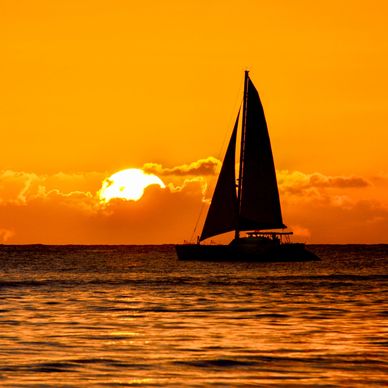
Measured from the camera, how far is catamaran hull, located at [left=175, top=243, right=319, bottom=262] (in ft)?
373

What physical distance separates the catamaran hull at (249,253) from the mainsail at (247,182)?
1.84 m

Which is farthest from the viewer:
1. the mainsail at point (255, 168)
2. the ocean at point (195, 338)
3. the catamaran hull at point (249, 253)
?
the mainsail at point (255, 168)

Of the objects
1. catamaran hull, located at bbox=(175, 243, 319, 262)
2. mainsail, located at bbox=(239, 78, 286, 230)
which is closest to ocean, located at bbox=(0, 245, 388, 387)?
catamaran hull, located at bbox=(175, 243, 319, 262)

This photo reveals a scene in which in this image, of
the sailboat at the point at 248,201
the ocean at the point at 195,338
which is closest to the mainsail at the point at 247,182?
the sailboat at the point at 248,201

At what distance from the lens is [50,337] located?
123ft

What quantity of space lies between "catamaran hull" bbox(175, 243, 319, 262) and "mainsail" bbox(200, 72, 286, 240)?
1837 millimetres

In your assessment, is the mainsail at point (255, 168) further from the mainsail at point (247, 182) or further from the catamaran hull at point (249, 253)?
the catamaran hull at point (249, 253)

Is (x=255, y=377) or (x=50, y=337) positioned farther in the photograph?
(x=50, y=337)

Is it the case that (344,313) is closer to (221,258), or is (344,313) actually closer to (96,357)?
(96,357)

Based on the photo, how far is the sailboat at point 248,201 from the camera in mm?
114500

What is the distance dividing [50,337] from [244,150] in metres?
79.2

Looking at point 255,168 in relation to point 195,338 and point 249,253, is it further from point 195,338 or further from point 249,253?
point 195,338

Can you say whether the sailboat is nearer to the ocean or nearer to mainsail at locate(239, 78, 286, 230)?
mainsail at locate(239, 78, 286, 230)

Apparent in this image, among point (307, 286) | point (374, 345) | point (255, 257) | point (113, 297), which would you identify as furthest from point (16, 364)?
point (255, 257)
